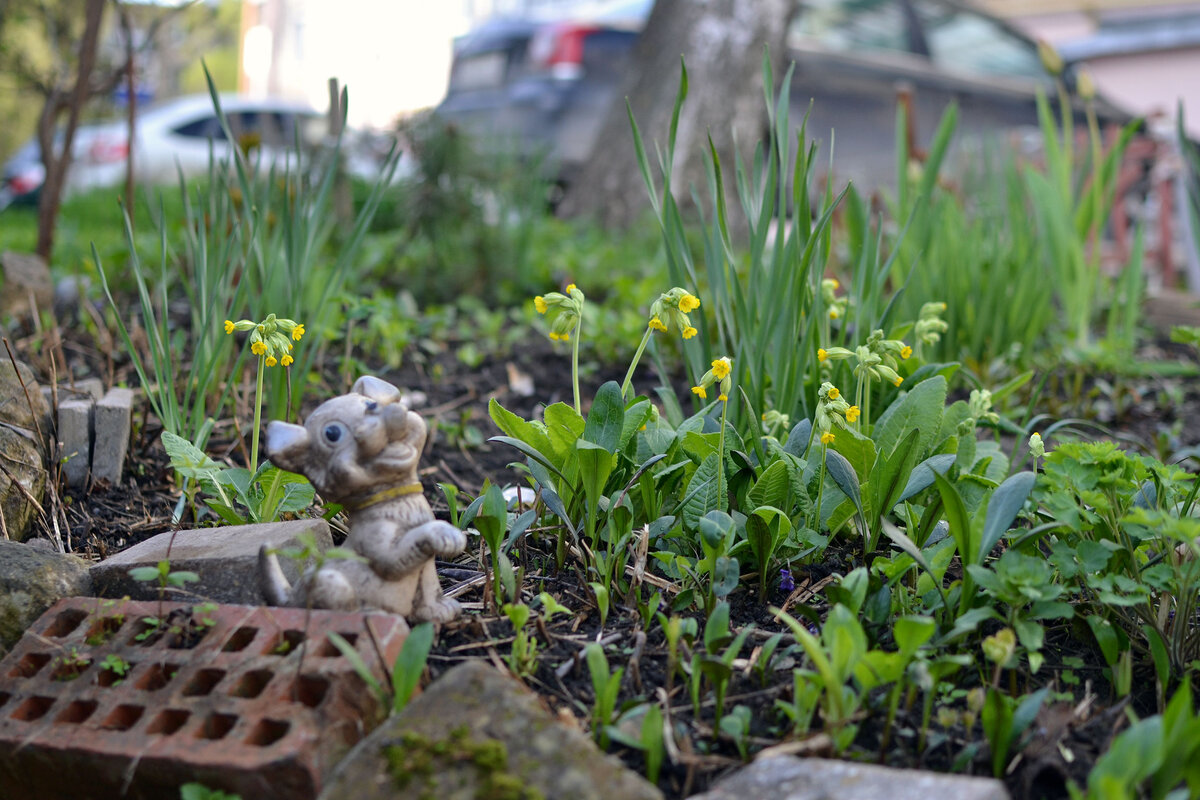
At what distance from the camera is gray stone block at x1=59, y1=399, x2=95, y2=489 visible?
193cm

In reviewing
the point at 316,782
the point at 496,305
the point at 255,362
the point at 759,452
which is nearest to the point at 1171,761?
the point at 759,452

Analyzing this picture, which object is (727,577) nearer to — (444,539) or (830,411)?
(830,411)

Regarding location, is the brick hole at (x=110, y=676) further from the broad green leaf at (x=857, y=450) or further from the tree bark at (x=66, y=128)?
the tree bark at (x=66, y=128)

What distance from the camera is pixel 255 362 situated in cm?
255

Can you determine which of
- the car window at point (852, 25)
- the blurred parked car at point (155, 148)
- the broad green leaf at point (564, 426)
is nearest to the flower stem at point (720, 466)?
the broad green leaf at point (564, 426)

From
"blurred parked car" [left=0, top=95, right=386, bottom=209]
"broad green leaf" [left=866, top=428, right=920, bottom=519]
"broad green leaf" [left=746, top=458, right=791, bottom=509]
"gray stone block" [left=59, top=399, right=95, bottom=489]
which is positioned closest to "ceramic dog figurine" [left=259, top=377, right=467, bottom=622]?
"broad green leaf" [left=746, top=458, right=791, bottom=509]

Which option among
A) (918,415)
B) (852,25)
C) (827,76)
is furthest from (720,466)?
(852,25)

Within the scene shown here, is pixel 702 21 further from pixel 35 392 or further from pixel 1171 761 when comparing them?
pixel 1171 761

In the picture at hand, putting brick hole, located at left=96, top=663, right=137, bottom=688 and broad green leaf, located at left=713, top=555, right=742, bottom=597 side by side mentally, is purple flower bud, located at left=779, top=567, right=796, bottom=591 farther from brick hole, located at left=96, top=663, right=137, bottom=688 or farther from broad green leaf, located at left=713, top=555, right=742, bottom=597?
brick hole, located at left=96, top=663, right=137, bottom=688

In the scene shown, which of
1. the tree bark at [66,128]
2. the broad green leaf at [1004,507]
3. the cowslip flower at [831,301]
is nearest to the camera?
the broad green leaf at [1004,507]

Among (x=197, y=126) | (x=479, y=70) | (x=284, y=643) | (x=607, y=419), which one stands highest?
(x=479, y=70)

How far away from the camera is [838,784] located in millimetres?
1083

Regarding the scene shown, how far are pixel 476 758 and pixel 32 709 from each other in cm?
63

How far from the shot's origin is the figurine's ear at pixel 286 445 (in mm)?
1287
